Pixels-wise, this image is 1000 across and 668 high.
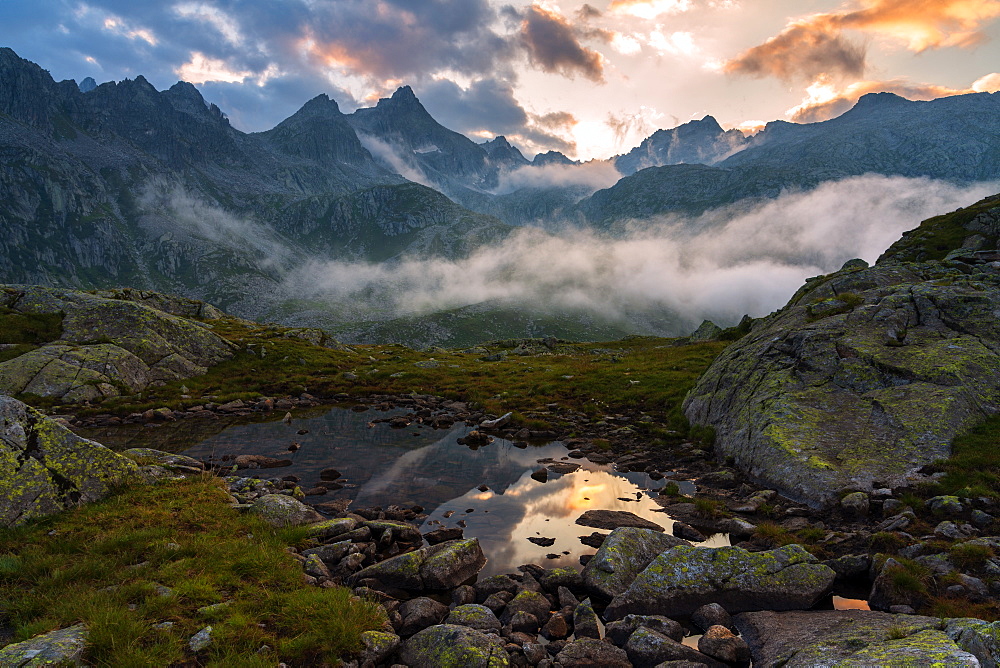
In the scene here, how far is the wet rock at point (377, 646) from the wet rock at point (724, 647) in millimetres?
7304

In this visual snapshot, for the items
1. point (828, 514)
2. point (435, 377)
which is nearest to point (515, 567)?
point (828, 514)

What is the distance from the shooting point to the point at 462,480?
24594 mm

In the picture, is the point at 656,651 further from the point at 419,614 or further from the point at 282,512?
the point at 282,512

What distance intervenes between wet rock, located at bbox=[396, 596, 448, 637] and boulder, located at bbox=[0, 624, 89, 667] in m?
6.46

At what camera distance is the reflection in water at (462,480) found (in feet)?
59.8

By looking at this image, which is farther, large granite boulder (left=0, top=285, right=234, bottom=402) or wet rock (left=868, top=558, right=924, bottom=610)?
large granite boulder (left=0, top=285, right=234, bottom=402)

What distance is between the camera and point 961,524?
47.2 ft

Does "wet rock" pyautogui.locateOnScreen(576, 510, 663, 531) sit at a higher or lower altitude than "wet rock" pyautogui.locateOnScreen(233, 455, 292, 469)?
lower

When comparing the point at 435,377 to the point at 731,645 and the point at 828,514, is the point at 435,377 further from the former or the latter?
the point at 731,645

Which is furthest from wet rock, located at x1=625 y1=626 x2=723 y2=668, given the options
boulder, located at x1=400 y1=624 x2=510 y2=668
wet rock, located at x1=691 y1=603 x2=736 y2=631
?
boulder, located at x1=400 y1=624 x2=510 y2=668

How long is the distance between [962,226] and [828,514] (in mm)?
50962

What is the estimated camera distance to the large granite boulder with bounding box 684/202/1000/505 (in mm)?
19000

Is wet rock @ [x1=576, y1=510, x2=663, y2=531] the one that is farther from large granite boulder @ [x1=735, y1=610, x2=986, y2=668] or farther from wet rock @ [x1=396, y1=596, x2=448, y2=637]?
wet rock @ [x1=396, y1=596, x2=448, y2=637]

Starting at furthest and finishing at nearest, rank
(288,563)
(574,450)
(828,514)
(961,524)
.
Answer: (574,450) < (828,514) < (961,524) < (288,563)
